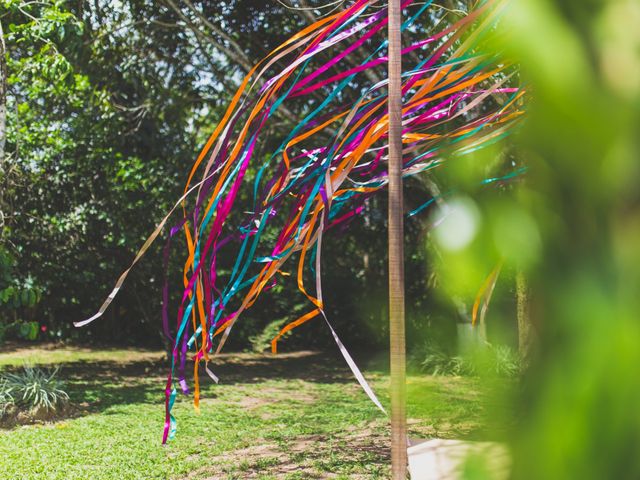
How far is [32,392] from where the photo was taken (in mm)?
7320

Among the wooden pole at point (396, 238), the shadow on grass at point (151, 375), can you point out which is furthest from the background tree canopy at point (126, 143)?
the wooden pole at point (396, 238)

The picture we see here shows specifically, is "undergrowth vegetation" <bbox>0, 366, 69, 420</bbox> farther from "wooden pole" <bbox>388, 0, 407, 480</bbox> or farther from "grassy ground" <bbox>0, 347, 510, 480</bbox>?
"wooden pole" <bbox>388, 0, 407, 480</bbox>

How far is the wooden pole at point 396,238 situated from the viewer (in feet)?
6.88

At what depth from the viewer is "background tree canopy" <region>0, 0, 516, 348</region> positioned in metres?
9.74

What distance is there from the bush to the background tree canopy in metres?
1.62

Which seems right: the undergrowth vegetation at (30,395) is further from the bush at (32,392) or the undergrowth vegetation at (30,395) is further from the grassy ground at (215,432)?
the grassy ground at (215,432)

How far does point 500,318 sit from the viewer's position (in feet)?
1.36

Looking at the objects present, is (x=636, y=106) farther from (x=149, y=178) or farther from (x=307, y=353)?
(x=307, y=353)

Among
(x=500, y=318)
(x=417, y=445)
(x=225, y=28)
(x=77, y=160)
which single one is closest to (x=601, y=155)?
(x=500, y=318)

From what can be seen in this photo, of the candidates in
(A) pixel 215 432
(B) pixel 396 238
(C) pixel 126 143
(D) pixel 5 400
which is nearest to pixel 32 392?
(D) pixel 5 400

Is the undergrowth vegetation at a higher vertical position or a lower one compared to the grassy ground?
higher

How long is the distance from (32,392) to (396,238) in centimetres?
624

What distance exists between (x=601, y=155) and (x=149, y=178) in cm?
1062

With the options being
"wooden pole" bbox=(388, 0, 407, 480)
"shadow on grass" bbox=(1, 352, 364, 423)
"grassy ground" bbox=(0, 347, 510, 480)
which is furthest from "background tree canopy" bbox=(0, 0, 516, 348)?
"wooden pole" bbox=(388, 0, 407, 480)
